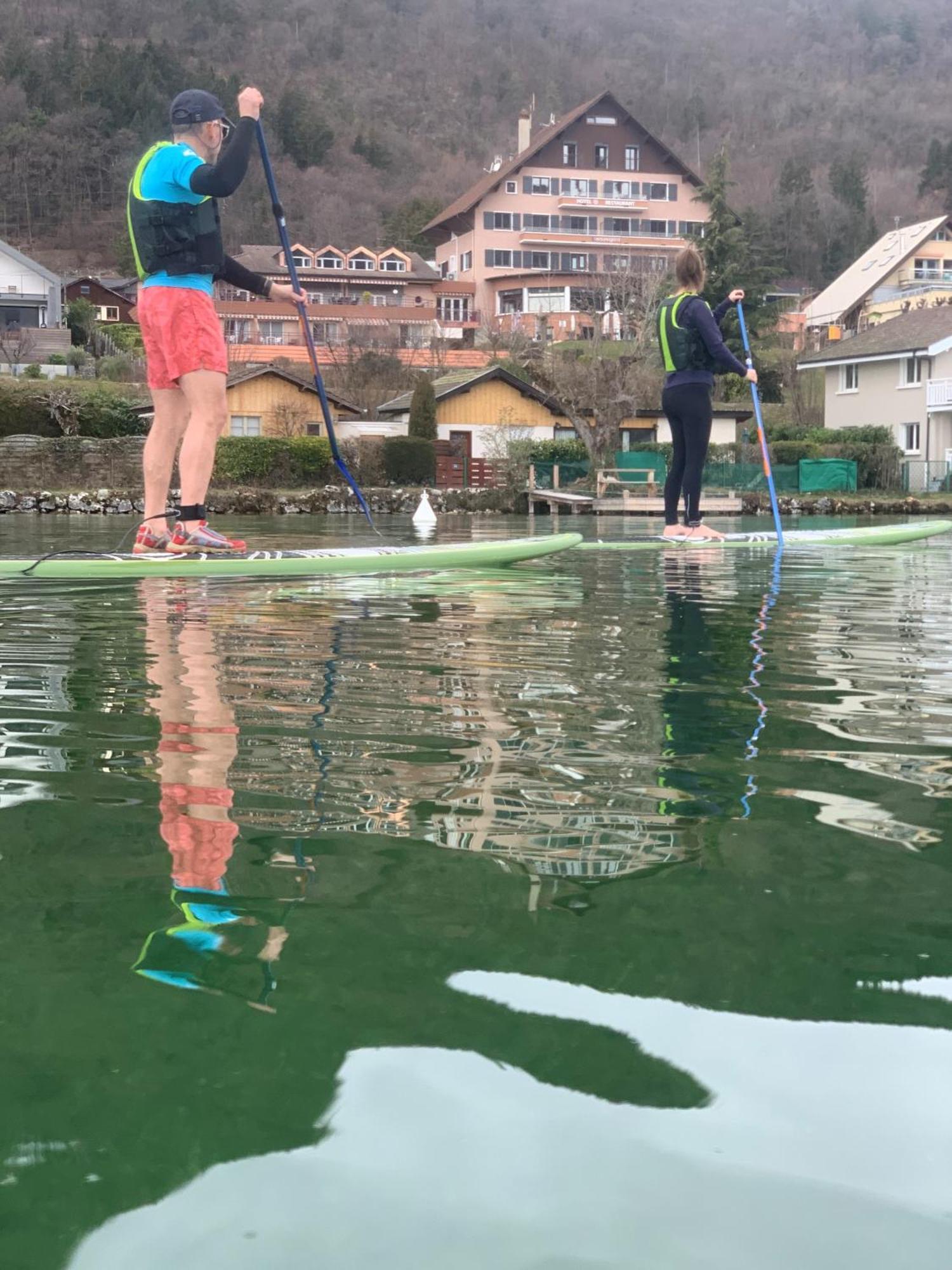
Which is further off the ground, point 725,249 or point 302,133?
point 302,133

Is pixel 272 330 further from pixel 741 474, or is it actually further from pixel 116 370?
pixel 741 474

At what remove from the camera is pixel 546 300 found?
87062 mm

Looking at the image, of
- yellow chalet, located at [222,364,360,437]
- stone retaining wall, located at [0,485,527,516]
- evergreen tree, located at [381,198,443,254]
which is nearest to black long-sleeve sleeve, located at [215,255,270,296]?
stone retaining wall, located at [0,485,527,516]

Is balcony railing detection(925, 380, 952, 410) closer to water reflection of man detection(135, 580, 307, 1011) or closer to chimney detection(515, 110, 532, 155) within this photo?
water reflection of man detection(135, 580, 307, 1011)

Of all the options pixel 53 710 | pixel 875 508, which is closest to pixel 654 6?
pixel 875 508

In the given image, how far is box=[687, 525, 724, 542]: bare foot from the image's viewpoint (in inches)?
397

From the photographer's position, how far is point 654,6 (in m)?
162

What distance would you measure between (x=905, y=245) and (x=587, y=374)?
40.6 metres

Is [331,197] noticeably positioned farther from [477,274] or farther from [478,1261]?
[478,1261]

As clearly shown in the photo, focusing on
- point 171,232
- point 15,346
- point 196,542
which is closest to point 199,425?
point 196,542

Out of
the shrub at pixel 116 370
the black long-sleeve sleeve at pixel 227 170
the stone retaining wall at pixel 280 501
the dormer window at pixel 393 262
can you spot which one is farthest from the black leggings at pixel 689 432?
the dormer window at pixel 393 262

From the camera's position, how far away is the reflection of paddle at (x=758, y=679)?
2582 mm

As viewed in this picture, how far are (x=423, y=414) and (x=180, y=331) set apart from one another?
40.8 metres

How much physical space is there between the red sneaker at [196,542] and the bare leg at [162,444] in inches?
6.8
